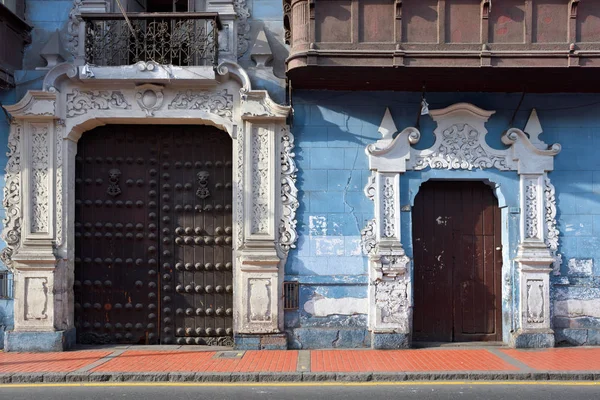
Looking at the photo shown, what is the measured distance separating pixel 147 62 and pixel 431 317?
6.03 meters

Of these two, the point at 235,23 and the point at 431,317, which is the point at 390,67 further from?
the point at 431,317

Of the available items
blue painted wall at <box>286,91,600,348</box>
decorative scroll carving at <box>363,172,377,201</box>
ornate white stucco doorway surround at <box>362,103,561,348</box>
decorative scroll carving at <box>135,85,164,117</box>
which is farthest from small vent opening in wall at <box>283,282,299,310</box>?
decorative scroll carving at <box>135,85,164,117</box>

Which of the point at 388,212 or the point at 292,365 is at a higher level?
the point at 388,212

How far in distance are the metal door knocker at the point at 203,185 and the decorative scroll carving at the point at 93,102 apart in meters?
1.53

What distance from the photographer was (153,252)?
32.2 ft

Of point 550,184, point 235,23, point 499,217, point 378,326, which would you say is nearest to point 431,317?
point 378,326

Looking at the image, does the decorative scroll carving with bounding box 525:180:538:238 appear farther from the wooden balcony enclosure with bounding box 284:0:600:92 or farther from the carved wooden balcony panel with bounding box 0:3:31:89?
the carved wooden balcony panel with bounding box 0:3:31:89

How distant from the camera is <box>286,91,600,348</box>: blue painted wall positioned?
31.3ft

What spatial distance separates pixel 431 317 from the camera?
988 cm

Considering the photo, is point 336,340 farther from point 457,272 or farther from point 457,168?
point 457,168

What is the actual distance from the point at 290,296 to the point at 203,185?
2261 mm

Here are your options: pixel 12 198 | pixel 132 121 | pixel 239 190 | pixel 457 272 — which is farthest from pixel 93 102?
pixel 457 272

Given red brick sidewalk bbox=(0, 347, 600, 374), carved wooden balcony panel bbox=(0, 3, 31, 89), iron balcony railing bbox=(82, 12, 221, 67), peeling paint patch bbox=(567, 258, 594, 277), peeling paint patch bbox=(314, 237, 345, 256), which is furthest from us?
peeling paint patch bbox=(567, 258, 594, 277)

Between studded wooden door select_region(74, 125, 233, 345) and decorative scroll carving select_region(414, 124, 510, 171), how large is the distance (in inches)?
128
